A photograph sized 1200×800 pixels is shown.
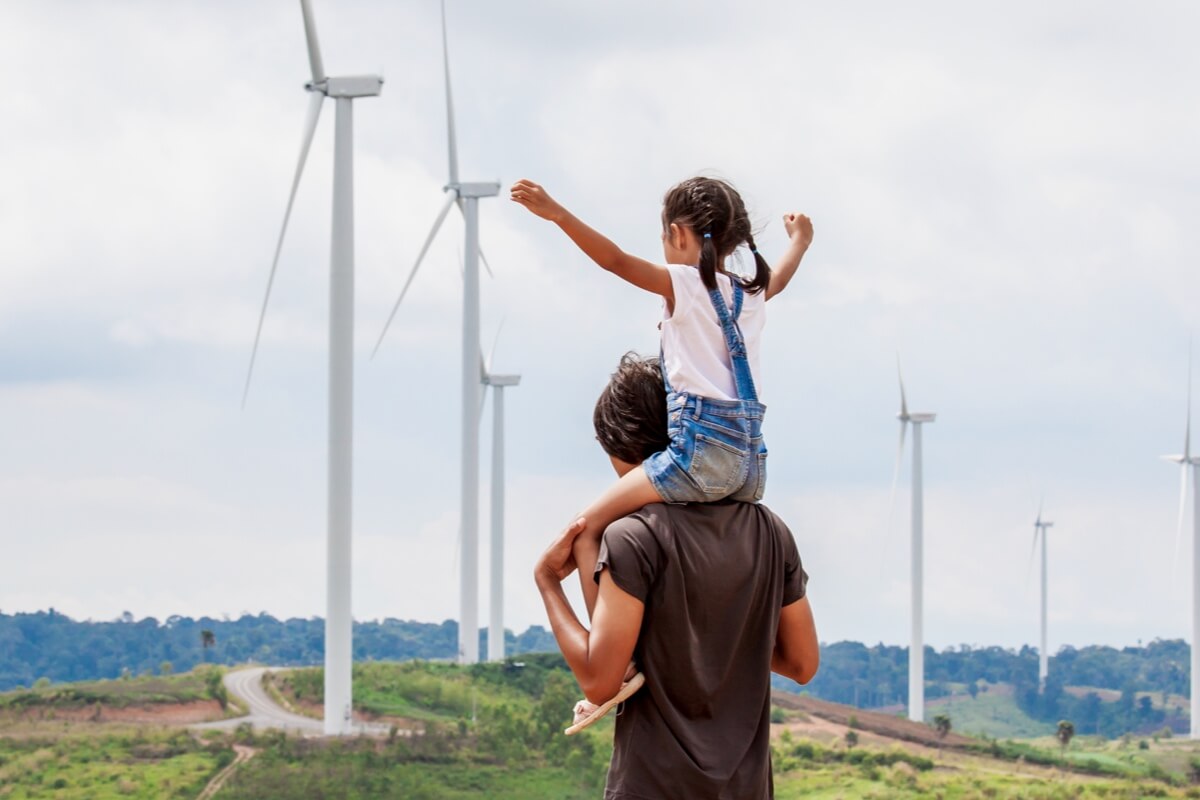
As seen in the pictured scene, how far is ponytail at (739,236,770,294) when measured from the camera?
456 cm

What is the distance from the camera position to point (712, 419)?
4.29m

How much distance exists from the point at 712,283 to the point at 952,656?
11756cm

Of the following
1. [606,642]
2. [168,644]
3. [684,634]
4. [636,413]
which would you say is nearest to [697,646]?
[684,634]

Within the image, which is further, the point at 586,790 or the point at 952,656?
the point at 952,656

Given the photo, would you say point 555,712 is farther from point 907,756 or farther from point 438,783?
point 907,756

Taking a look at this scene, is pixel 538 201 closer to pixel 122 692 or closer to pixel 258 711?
pixel 122 692

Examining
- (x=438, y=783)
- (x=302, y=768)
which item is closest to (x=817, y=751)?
(x=438, y=783)

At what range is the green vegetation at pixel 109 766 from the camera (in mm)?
35531

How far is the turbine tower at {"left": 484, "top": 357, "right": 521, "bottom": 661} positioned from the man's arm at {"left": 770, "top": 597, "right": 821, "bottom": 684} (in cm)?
5044

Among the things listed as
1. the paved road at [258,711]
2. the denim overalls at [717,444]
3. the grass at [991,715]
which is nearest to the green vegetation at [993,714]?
the grass at [991,715]

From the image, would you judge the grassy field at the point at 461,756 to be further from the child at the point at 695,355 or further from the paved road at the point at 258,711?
the child at the point at 695,355

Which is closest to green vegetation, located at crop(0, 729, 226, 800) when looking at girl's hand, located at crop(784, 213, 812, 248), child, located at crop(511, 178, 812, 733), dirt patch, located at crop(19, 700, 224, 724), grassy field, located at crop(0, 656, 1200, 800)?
grassy field, located at crop(0, 656, 1200, 800)

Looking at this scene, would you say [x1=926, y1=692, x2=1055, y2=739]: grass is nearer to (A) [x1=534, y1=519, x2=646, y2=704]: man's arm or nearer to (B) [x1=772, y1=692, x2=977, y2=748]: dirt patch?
(B) [x1=772, y1=692, x2=977, y2=748]: dirt patch

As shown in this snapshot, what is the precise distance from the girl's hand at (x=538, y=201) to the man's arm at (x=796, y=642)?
4.20ft
